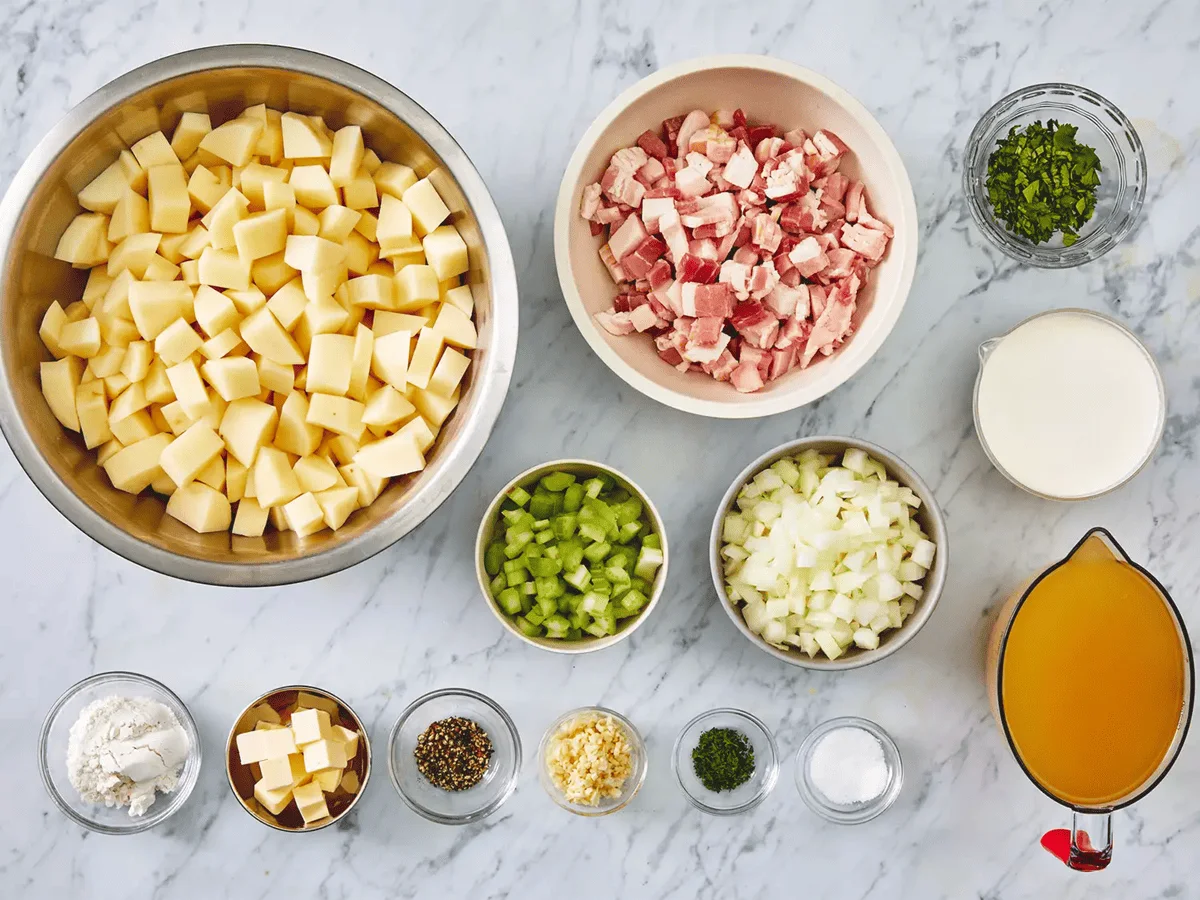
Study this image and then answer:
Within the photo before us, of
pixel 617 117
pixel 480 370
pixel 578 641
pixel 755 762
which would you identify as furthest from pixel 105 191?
pixel 755 762

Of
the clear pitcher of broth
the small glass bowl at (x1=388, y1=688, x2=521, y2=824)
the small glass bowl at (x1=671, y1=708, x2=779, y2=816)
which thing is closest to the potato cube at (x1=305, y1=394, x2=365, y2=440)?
the small glass bowl at (x1=388, y1=688, x2=521, y2=824)

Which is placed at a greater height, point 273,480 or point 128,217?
point 128,217

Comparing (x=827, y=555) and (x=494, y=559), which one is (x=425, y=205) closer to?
(x=494, y=559)

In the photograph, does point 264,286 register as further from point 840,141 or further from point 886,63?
point 886,63

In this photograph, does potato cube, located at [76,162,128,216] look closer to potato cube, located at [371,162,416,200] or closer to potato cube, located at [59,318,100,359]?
potato cube, located at [59,318,100,359]

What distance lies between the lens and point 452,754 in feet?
5.98

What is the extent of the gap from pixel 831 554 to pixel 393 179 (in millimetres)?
985

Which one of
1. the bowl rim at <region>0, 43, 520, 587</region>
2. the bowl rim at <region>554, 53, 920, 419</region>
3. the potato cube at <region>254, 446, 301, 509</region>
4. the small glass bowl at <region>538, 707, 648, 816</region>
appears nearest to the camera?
the bowl rim at <region>0, 43, 520, 587</region>

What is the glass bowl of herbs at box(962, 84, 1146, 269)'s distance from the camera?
1847 mm

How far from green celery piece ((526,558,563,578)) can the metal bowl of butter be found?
1.45ft

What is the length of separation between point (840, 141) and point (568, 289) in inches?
22.0

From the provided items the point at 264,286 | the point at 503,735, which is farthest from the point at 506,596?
the point at 264,286

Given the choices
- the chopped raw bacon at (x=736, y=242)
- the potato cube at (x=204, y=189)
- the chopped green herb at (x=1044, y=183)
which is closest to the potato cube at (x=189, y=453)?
the potato cube at (x=204, y=189)

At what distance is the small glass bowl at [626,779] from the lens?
1820 millimetres
